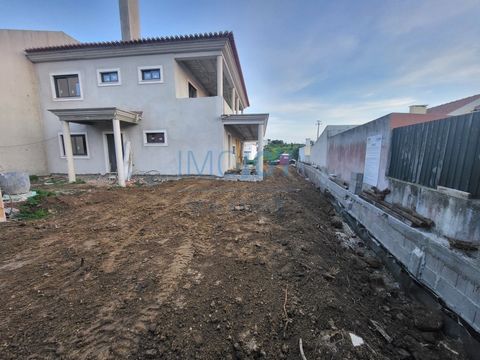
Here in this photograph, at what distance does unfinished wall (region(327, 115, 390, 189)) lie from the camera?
567 cm

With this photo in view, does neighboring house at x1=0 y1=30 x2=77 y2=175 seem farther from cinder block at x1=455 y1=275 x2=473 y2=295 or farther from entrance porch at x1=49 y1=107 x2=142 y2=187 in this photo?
cinder block at x1=455 y1=275 x2=473 y2=295

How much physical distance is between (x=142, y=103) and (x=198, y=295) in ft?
33.4

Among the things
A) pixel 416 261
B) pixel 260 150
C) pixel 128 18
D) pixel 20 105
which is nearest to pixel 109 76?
pixel 128 18

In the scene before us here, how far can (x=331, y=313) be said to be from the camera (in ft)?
7.09

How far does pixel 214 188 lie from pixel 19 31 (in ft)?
41.4

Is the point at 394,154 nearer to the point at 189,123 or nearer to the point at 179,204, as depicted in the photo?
the point at 179,204

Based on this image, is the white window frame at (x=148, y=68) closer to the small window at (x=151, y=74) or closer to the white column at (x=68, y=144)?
the small window at (x=151, y=74)

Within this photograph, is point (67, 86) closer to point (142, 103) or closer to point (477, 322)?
point (142, 103)

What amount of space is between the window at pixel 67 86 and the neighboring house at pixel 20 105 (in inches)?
39.0

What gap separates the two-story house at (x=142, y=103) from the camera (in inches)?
371

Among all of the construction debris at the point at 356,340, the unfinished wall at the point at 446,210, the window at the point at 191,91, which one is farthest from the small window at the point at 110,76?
the construction debris at the point at 356,340

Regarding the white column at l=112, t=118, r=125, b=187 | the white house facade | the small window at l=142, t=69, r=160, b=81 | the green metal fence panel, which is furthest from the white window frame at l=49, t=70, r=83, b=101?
the green metal fence panel

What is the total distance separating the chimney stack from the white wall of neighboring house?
2.55 metres

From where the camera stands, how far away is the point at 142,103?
9.96 metres
